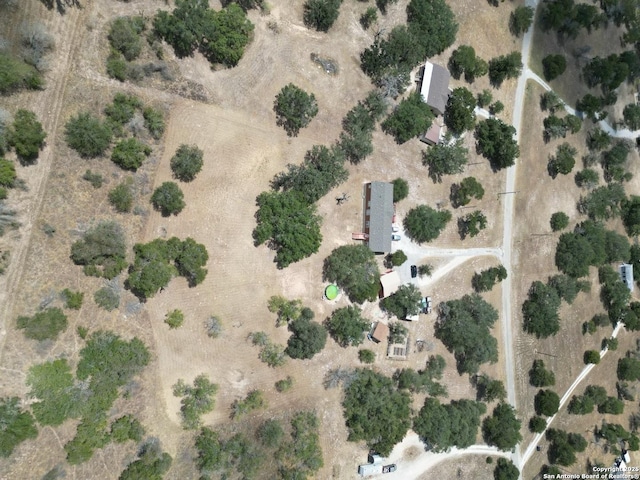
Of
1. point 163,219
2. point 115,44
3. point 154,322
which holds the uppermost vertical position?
point 115,44

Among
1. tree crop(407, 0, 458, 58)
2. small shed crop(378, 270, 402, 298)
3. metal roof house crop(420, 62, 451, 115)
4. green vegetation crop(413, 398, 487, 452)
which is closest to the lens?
small shed crop(378, 270, 402, 298)

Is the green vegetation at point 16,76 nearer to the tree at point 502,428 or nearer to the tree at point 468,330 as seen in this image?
the tree at point 468,330

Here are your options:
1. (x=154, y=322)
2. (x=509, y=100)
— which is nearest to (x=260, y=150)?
(x=154, y=322)

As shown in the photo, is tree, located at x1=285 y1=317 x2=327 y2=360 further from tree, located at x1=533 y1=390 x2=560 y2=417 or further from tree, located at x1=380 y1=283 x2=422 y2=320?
tree, located at x1=533 y1=390 x2=560 y2=417

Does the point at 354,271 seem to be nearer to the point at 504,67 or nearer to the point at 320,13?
the point at 320,13

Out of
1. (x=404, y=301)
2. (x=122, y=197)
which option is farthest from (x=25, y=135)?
(x=404, y=301)

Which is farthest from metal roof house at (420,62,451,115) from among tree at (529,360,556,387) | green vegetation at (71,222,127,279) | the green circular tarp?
tree at (529,360,556,387)

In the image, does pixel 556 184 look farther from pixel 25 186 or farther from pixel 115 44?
pixel 25 186

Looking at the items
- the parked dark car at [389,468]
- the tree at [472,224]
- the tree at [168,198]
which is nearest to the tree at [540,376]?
the tree at [472,224]
